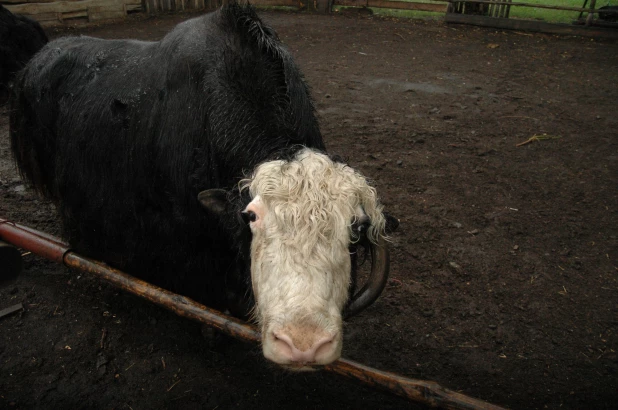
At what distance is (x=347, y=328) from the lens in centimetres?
343

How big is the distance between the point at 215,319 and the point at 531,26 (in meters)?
12.0

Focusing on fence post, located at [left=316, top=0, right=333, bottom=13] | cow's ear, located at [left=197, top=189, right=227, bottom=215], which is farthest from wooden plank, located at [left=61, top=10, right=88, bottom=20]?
cow's ear, located at [left=197, top=189, right=227, bottom=215]

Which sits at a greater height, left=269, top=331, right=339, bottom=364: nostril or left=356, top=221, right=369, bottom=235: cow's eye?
left=356, top=221, right=369, bottom=235: cow's eye

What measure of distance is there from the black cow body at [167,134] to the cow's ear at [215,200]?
53mm

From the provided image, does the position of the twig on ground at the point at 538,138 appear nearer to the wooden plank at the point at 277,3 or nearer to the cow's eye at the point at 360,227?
the cow's eye at the point at 360,227

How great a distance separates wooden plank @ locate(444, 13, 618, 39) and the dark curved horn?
37.2ft

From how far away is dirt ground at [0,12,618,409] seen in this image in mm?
2961

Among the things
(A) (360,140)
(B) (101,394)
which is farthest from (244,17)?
(A) (360,140)

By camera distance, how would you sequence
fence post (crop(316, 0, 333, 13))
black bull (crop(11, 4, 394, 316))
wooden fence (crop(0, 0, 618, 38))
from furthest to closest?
1. fence post (crop(316, 0, 333, 13))
2. wooden fence (crop(0, 0, 618, 38))
3. black bull (crop(11, 4, 394, 316))

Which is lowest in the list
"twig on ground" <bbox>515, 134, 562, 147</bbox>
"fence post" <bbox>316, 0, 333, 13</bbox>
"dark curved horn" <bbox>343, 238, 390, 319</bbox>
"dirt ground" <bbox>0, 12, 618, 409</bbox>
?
"dirt ground" <bbox>0, 12, 618, 409</bbox>

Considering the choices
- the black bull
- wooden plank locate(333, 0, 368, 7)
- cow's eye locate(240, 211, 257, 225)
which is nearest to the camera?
cow's eye locate(240, 211, 257, 225)

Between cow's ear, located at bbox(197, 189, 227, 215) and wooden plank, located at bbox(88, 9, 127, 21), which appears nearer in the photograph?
cow's ear, located at bbox(197, 189, 227, 215)

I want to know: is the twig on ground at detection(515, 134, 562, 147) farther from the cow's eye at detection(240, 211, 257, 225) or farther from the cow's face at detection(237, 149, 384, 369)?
the cow's eye at detection(240, 211, 257, 225)

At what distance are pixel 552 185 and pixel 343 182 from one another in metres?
3.87
